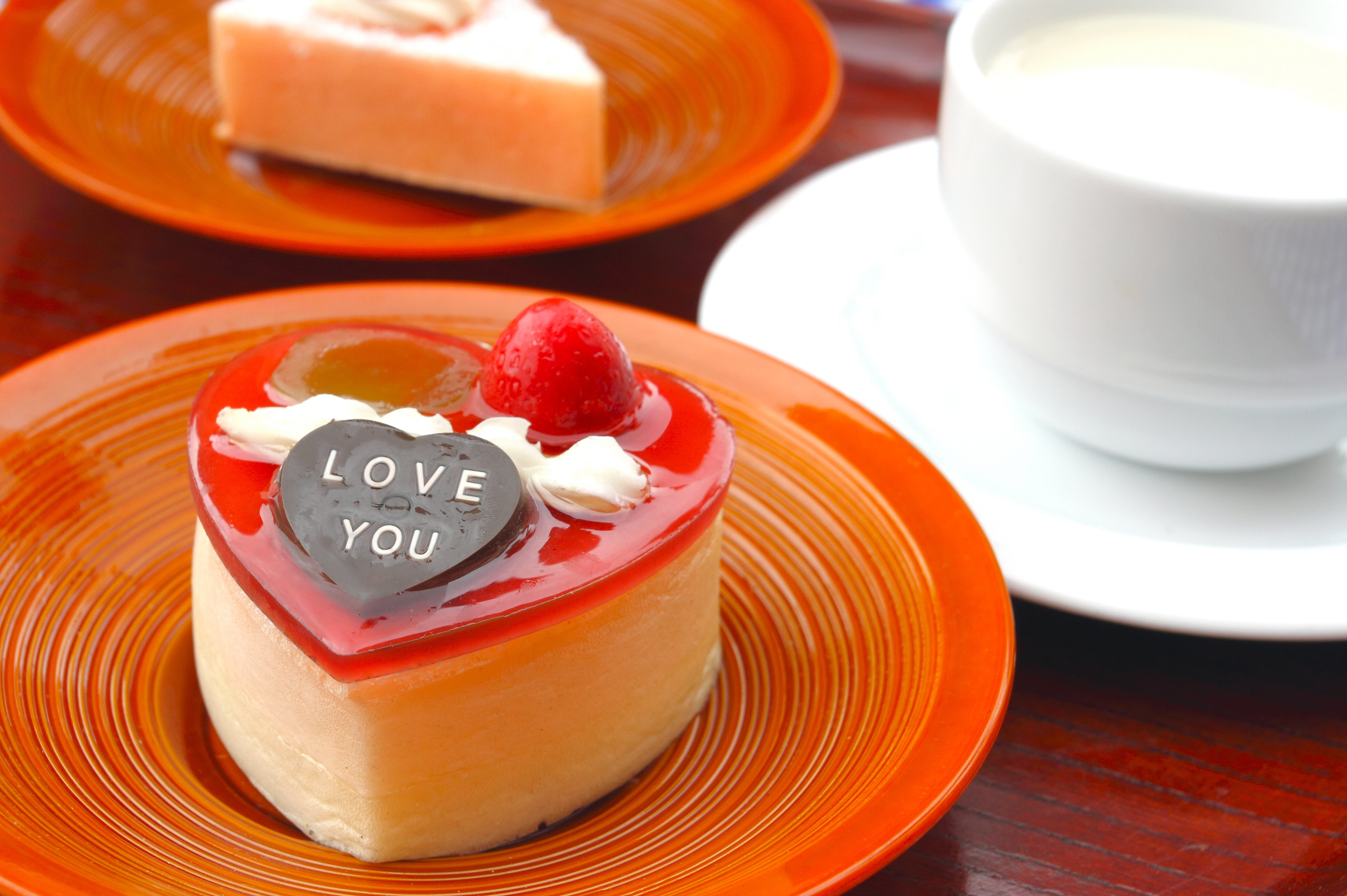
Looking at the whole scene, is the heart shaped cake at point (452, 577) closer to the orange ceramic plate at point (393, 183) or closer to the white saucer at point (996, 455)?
the white saucer at point (996, 455)

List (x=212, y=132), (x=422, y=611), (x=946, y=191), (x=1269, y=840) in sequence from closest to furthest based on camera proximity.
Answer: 1. (x=422, y=611)
2. (x=1269, y=840)
3. (x=946, y=191)
4. (x=212, y=132)

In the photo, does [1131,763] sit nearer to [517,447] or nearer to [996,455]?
[996,455]

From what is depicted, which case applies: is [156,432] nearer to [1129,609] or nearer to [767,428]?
[767,428]

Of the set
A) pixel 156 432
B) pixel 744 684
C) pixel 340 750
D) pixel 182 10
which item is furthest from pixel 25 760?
pixel 182 10

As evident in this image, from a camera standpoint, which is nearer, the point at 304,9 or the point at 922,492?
the point at 922,492

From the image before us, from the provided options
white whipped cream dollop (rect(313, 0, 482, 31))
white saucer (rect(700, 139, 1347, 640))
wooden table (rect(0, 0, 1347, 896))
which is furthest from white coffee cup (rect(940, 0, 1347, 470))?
white whipped cream dollop (rect(313, 0, 482, 31))
